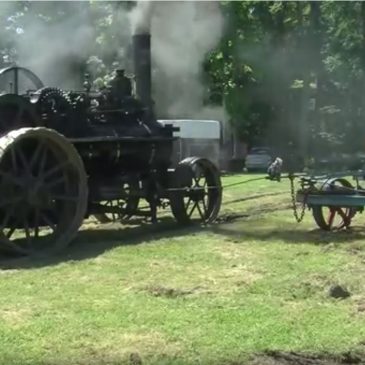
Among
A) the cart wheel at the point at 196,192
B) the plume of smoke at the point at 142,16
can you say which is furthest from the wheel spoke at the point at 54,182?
the plume of smoke at the point at 142,16

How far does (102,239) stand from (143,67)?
7.45ft

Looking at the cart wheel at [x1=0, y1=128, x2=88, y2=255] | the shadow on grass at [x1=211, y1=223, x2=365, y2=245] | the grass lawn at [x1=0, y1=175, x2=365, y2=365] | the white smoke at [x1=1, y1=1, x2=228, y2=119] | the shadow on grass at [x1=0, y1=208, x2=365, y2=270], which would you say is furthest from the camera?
the white smoke at [x1=1, y1=1, x2=228, y2=119]

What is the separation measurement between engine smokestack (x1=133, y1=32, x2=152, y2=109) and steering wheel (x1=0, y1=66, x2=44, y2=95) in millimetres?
1323

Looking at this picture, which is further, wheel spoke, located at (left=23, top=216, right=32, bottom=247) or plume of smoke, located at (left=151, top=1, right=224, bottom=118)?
plume of smoke, located at (left=151, top=1, right=224, bottom=118)

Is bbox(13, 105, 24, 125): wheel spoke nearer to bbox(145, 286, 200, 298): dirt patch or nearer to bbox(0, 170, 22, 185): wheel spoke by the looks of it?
bbox(0, 170, 22, 185): wheel spoke

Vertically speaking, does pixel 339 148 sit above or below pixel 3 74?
below

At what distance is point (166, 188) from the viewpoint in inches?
427

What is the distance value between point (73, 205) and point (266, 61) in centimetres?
2387

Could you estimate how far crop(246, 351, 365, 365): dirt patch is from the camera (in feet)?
16.0

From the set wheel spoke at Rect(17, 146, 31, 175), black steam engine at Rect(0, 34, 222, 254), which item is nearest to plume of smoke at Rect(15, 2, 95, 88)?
black steam engine at Rect(0, 34, 222, 254)

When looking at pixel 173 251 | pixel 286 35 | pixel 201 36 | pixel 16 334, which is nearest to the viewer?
pixel 16 334

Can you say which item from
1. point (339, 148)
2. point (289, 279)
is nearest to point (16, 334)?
point (289, 279)

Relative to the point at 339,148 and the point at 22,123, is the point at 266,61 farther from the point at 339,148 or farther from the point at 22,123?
the point at 22,123

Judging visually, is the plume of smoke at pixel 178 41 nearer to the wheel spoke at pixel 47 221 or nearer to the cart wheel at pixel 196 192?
the cart wheel at pixel 196 192
